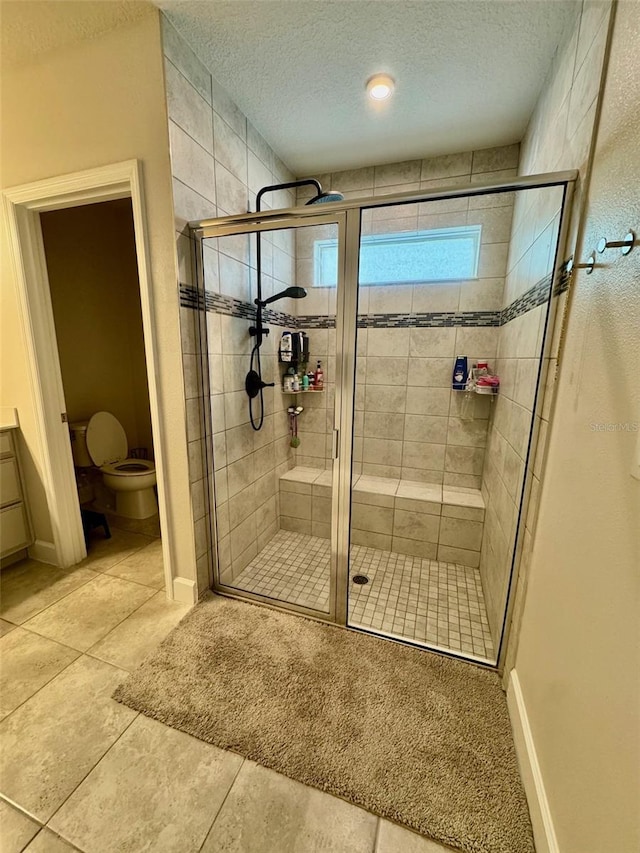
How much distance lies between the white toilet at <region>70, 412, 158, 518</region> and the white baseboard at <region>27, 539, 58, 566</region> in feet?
1.81

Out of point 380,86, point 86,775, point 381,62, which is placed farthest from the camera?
point 380,86

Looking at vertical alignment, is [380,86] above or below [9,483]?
above

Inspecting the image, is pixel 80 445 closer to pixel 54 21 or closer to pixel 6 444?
pixel 6 444

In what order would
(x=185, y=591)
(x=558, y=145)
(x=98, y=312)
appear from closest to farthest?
(x=558, y=145) < (x=185, y=591) < (x=98, y=312)

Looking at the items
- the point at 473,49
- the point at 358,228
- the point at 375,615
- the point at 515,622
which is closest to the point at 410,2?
the point at 473,49

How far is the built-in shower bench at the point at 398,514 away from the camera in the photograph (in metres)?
2.23

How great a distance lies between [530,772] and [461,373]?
1.97 metres

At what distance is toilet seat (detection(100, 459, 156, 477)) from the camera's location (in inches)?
98.3

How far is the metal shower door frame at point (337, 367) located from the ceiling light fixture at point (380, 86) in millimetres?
795

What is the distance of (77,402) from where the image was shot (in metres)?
2.68

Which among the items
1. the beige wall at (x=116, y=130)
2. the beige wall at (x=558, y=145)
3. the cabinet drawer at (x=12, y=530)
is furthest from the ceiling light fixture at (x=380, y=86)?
the cabinet drawer at (x=12, y=530)

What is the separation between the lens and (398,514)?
2.35m

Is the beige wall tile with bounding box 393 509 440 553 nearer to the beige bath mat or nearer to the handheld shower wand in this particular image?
the beige bath mat

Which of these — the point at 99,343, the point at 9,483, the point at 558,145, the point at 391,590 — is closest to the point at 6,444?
the point at 9,483
